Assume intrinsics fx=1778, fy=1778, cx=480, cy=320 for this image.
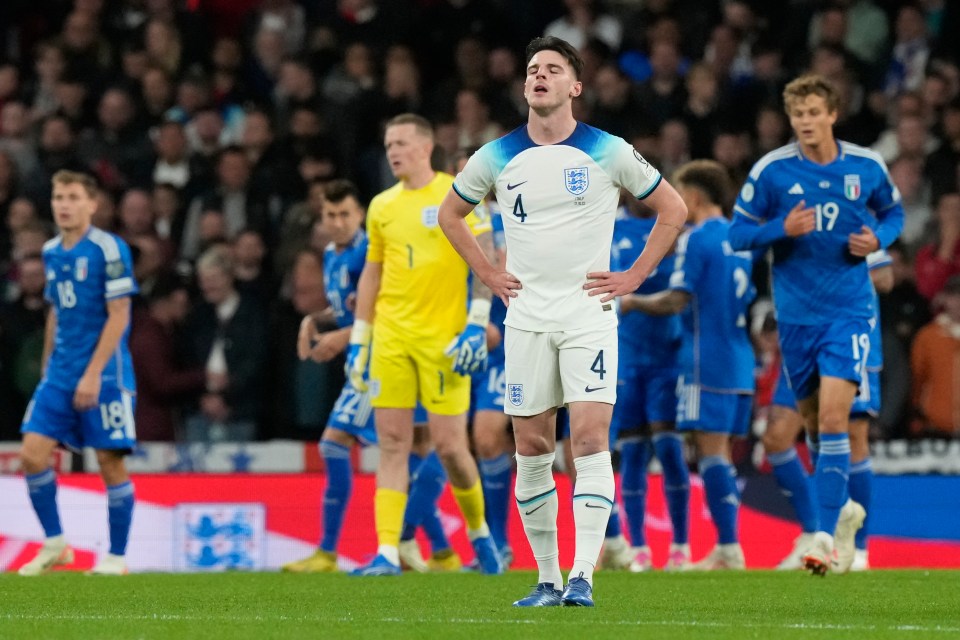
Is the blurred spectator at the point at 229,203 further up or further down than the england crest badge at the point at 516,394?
further up

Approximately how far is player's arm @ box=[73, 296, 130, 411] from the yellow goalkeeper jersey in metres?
1.70

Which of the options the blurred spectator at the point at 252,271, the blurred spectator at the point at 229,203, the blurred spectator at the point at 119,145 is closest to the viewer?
the blurred spectator at the point at 252,271

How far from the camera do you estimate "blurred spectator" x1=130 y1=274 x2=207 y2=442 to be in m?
14.7

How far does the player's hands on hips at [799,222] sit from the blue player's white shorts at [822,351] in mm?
530

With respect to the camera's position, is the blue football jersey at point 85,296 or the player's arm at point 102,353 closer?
the player's arm at point 102,353

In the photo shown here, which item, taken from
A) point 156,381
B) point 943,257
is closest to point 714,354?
point 943,257

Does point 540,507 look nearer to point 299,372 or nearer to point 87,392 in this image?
point 87,392

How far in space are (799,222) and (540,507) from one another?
2785 mm

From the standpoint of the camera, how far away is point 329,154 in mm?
16250

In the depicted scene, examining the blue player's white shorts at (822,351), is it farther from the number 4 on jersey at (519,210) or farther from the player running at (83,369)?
the player running at (83,369)

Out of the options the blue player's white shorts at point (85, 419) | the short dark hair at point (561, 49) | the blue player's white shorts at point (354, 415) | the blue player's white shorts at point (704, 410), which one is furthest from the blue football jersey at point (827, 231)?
the blue player's white shorts at point (85, 419)

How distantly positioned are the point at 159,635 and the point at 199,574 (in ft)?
15.5

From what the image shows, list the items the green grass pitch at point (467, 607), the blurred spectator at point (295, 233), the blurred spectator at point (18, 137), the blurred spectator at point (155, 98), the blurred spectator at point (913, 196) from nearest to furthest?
the green grass pitch at point (467, 607) → the blurred spectator at point (913, 196) → the blurred spectator at point (295, 233) → the blurred spectator at point (18, 137) → the blurred spectator at point (155, 98)

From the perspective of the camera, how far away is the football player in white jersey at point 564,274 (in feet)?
24.1
